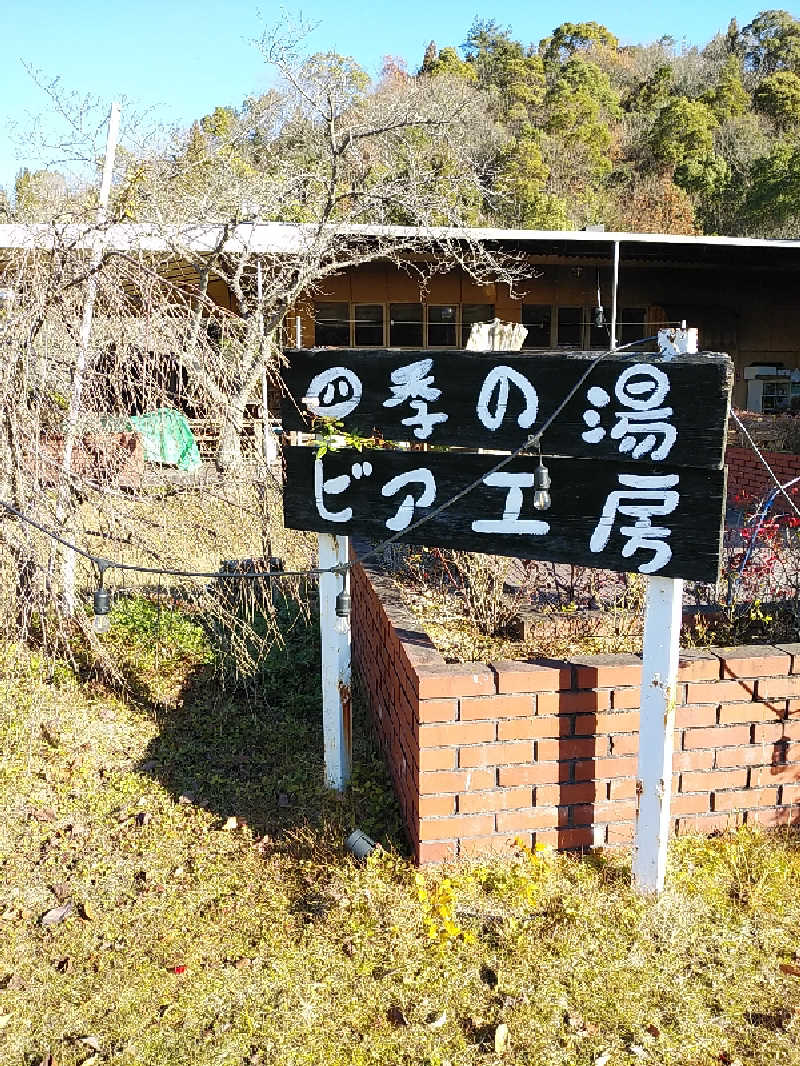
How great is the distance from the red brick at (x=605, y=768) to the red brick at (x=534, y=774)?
0.05 meters

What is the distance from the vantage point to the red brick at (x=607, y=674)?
301 centimetres

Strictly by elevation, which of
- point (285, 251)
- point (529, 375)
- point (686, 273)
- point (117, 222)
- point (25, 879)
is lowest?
point (25, 879)

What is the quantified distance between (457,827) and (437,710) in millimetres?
459

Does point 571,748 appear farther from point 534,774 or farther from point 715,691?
point 715,691

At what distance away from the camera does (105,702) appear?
454 cm

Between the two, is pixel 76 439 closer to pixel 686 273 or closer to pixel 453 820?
pixel 453 820

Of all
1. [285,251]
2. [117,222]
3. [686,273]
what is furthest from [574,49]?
[117,222]

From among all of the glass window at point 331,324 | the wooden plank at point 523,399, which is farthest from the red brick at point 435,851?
the glass window at point 331,324

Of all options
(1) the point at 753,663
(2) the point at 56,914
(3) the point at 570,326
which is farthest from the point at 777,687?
(3) the point at 570,326

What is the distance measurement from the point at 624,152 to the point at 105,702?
33.9m

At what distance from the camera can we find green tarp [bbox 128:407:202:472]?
12.6 ft

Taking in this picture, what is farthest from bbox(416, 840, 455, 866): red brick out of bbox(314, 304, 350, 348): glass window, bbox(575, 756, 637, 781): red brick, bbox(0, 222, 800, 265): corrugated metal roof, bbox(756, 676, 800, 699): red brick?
bbox(314, 304, 350, 348): glass window

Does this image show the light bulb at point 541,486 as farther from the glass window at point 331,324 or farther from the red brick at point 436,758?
the glass window at point 331,324

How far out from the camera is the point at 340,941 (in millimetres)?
2770
